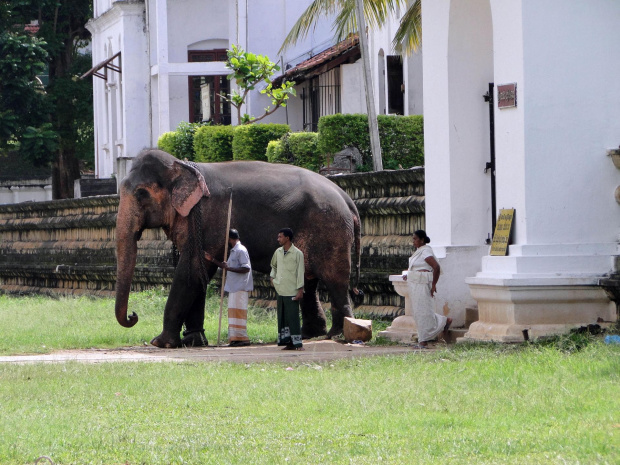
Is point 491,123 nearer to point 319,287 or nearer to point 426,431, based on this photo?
point 319,287

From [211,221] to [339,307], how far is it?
182 cm

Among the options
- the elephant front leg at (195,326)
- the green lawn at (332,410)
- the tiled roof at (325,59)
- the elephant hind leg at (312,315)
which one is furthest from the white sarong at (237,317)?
the tiled roof at (325,59)

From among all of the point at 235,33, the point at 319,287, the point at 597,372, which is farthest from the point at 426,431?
the point at 235,33

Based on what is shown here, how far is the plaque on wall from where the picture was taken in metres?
11.6

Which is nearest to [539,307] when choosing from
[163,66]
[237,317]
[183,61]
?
[237,317]

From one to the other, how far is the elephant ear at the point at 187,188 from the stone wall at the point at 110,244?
108 inches

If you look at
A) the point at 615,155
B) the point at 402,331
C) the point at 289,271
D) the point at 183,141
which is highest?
the point at 183,141

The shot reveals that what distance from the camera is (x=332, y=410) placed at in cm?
810

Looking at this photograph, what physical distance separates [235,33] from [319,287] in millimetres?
15890

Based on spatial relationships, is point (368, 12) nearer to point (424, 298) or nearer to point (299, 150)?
point (299, 150)

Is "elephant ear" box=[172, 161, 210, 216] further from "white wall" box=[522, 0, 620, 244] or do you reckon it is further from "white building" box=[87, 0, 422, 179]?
"white building" box=[87, 0, 422, 179]

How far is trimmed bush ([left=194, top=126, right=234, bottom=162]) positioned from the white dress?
14474 mm

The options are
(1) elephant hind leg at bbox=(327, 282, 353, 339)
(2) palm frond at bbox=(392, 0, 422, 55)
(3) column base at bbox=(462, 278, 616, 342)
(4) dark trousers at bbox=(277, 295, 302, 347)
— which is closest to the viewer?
(3) column base at bbox=(462, 278, 616, 342)

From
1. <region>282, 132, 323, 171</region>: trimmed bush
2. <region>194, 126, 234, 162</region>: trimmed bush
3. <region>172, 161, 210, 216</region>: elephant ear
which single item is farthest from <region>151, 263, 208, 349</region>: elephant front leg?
<region>194, 126, 234, 162</region>: trimmed bush
